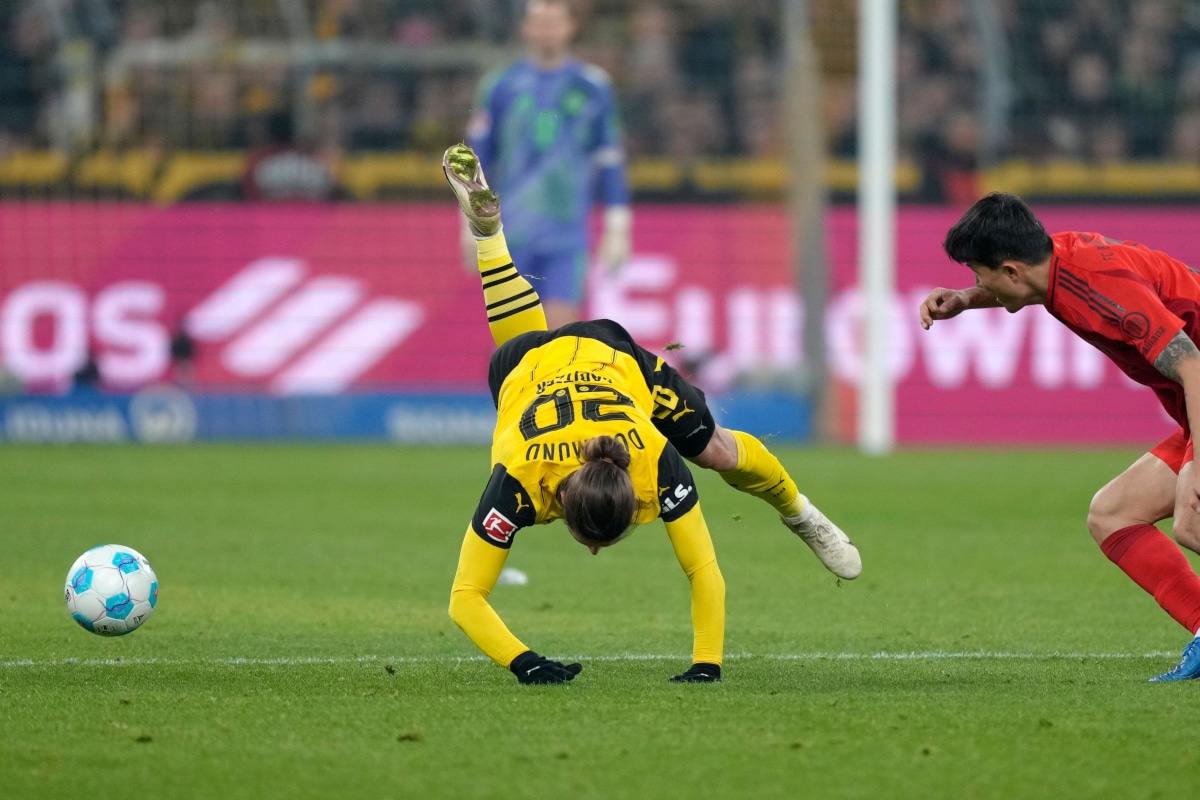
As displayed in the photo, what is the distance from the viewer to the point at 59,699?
511cm

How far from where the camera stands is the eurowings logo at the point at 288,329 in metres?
18.0

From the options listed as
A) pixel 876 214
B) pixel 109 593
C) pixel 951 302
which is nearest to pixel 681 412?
pixel 951 302

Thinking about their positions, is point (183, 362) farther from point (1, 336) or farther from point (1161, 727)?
point (1161, 727)

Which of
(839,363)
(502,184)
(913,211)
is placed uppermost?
(502,184)

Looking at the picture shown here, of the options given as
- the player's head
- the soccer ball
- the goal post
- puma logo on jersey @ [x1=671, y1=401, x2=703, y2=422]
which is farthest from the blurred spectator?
puma logo on jersey @ [x1=671, y1=401, x2=703, y2=422]

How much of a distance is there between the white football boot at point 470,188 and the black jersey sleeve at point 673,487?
62.0 inches

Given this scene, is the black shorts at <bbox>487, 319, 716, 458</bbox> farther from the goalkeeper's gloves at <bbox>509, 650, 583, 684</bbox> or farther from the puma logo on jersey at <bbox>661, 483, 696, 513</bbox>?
the goalkeeper's gloves at <bbox>509, 650, 583, 684</bbox>

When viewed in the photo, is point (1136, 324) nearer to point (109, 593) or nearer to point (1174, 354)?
point (1174, 354)

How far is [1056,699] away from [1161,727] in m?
0.49

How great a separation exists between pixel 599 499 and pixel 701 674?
32.5 inches

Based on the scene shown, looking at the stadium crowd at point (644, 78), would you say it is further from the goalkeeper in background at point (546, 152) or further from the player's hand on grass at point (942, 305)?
the player's hand on grass at point (942, 305)

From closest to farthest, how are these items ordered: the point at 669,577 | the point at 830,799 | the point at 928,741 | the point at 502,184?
the point at 830,799
the point at 928,741
the point at 669,577
the point at 502,184

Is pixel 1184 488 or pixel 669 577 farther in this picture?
pixel 669 577

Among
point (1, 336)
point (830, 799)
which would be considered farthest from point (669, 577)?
point (1, 336)
